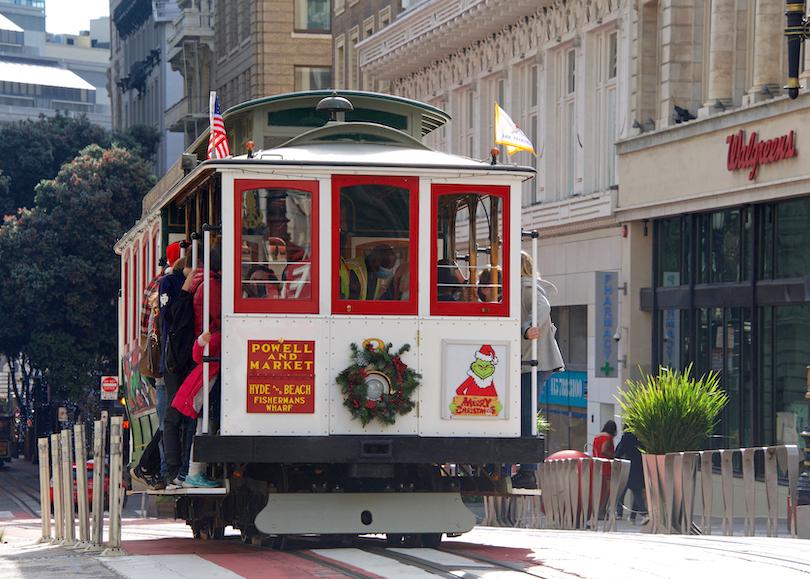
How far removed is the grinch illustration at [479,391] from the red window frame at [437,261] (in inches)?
11.7

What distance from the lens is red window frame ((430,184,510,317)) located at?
34.1 feet

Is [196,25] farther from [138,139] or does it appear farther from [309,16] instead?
[138,139]

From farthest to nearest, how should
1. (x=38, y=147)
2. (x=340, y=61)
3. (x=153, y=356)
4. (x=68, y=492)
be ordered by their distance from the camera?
(x=38, y=147), (x=340, y=61), (x=68, y=492), (x=153, y=356)

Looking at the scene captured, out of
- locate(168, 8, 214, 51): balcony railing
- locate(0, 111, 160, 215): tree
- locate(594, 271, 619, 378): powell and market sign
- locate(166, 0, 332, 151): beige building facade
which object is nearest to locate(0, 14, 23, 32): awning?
locate(168, 8, 214, 51): balcony railing

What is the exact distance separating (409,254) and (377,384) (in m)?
1.01

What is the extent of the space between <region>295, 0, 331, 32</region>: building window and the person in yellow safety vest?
39.1 m

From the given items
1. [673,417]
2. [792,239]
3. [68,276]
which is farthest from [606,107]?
[68,276]

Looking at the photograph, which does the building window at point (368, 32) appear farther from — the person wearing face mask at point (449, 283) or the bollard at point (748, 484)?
the person wearing face mask at point (449, 283)

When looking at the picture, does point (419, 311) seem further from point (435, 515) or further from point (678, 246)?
point (678, 246)

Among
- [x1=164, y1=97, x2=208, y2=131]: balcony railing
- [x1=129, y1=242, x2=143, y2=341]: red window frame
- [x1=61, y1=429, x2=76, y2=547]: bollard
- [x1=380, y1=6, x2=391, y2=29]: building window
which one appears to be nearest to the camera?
[x1=61, y1=429, x2=76, y2=547]: bollard

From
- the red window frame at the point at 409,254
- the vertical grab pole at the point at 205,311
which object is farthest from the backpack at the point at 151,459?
the red window frame at the point at 409,254

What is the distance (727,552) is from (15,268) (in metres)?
29.6

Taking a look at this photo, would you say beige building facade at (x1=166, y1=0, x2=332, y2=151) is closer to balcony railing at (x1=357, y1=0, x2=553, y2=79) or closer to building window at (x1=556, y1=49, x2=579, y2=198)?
balcony railing at (x1=357, y1=0, x2=553, y2=79)

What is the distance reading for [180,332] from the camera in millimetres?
10461
